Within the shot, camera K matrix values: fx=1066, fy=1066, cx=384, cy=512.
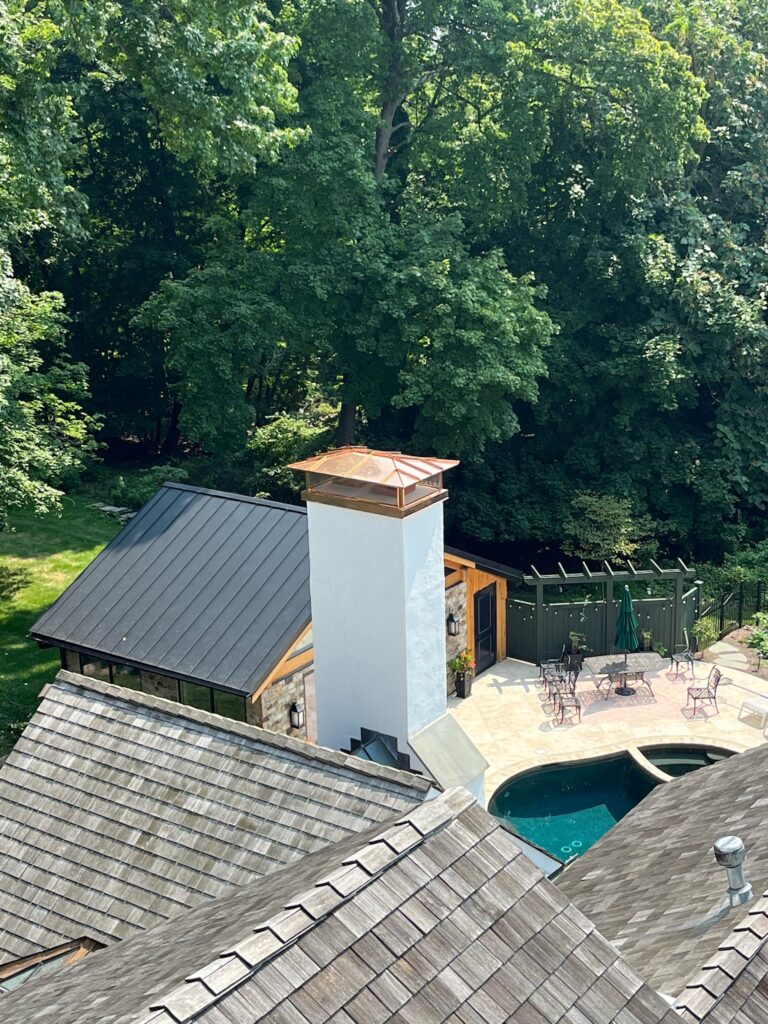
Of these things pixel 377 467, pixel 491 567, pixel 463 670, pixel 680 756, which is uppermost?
pixel 377 467

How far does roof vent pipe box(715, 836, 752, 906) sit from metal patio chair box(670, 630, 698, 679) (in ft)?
41.2

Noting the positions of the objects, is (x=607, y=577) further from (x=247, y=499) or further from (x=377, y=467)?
(x=377, y=467)

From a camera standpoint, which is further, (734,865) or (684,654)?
(684,654)

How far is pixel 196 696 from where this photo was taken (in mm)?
15555

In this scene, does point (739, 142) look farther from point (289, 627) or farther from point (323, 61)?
point (289, 627)

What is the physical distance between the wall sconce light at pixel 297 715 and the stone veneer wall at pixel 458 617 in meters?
3.85

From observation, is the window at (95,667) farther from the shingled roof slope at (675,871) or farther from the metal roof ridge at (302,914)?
the metal roof ridge at (302,914)

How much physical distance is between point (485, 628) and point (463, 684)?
154 centimetres

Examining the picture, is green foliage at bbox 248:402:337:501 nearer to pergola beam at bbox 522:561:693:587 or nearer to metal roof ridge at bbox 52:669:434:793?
pergola beam at bbox 522:561:693:587

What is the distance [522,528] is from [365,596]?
1529cm

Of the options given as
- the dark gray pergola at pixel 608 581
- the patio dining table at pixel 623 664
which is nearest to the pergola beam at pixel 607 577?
the dark gray pergola at pixel 608 581

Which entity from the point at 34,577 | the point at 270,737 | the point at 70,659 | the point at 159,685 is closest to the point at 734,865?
the point at 270,737

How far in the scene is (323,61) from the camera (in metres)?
25.2

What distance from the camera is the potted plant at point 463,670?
62.0 feet
